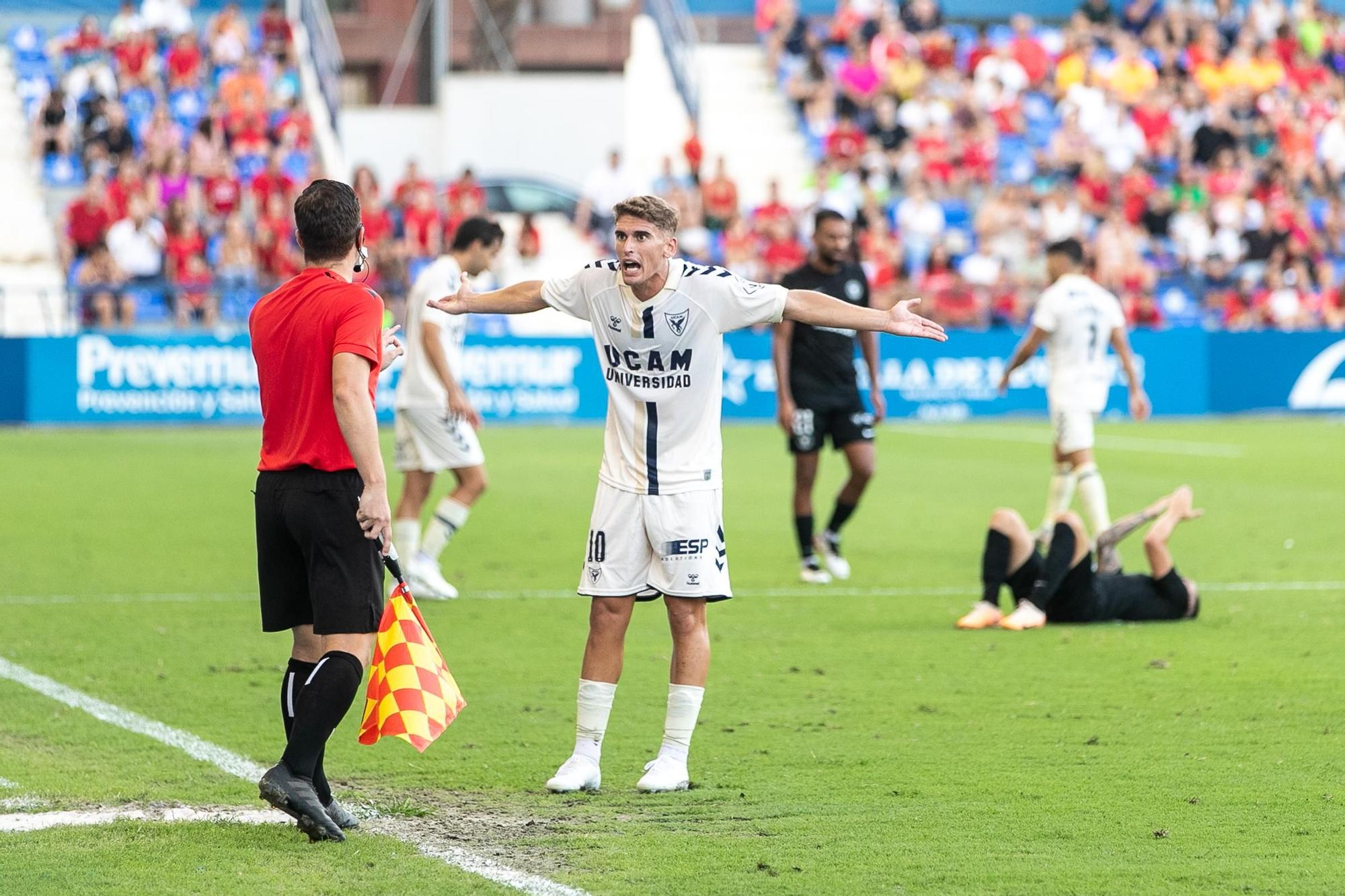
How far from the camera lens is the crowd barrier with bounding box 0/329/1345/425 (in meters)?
22.8

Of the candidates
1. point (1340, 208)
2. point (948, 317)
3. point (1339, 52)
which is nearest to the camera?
point (948, 317)

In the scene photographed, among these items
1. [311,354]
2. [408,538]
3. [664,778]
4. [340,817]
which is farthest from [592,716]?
[408,538]

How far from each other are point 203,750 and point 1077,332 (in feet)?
23.8

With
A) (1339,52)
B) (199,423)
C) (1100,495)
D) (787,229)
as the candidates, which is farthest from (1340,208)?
(1100,495)

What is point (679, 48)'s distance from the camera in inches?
→ 1292

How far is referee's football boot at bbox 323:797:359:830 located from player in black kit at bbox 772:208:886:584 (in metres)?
6.18

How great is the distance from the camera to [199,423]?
23219 mm

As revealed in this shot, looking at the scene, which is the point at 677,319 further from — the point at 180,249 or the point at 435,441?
the point at 180,249

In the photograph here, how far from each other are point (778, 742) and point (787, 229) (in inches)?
800

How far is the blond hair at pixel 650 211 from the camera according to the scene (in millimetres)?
6219

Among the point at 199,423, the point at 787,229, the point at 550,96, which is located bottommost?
the point at 199,423

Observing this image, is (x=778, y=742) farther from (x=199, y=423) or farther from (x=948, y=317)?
→ (x=948, y=317)

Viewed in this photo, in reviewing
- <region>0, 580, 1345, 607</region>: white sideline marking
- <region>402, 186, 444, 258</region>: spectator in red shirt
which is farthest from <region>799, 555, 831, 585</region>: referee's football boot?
<region>402, 186, 444, 258</region>: spectator in red shirt

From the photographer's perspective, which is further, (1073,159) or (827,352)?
(1073,159)
